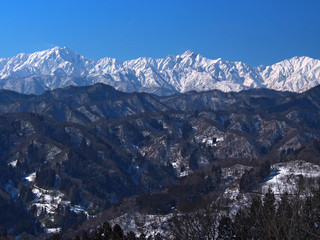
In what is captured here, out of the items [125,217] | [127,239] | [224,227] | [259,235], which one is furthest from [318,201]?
[125,217]

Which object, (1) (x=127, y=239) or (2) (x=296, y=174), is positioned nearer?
(1) (x=127, y=239)

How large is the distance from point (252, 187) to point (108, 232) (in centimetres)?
10648

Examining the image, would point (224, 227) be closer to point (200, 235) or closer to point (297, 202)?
point (200, 235)

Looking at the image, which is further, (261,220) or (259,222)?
(261,220)

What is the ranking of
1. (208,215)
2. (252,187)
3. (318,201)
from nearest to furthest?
(318,201), (208,215), (252,187)

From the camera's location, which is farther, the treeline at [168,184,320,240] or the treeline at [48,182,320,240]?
the treeline at [168,184,320,240]

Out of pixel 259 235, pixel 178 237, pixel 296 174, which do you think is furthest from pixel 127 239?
pixel 296 174

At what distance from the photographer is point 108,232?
101625mm

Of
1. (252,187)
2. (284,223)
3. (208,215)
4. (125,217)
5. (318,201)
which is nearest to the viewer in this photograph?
(284,223)

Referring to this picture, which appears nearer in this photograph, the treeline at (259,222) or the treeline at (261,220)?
the treeline at (259,222)

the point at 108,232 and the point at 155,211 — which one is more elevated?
the point at 155,211

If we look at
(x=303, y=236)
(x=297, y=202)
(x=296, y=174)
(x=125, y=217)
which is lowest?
(x=303, y=236)

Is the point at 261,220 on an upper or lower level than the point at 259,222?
upper

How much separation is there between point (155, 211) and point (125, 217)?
19381mm
